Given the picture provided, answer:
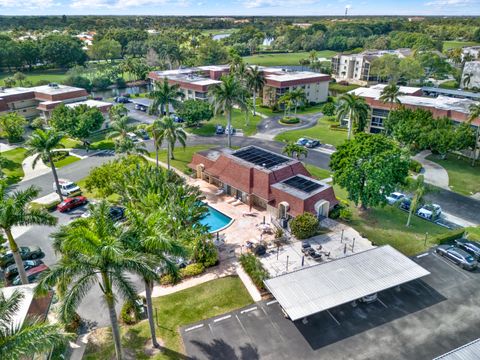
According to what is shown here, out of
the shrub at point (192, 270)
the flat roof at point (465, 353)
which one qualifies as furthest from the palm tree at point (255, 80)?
the flat roof at point (465, 353)

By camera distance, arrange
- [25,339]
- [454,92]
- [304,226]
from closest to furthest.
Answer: [25,339] → [304,226] → [454,92]

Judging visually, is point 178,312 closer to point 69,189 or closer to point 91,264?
point 91,264

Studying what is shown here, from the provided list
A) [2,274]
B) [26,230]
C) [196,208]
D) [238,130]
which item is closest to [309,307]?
[196,208]

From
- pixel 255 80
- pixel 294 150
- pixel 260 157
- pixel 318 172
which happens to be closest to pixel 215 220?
pixel 260 157

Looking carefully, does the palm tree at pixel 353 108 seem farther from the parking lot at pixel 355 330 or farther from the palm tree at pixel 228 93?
the parking lot at pixel 355 330

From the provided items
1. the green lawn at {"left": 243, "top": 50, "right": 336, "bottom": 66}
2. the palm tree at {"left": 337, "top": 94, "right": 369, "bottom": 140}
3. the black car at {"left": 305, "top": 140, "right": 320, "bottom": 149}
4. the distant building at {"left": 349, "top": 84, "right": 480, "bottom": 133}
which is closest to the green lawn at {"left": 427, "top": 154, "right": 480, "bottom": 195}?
the distant building at {"left": 349, "top": 84, "right": 480, "bottom": 133}

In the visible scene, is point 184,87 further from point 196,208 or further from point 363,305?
point 363,305
